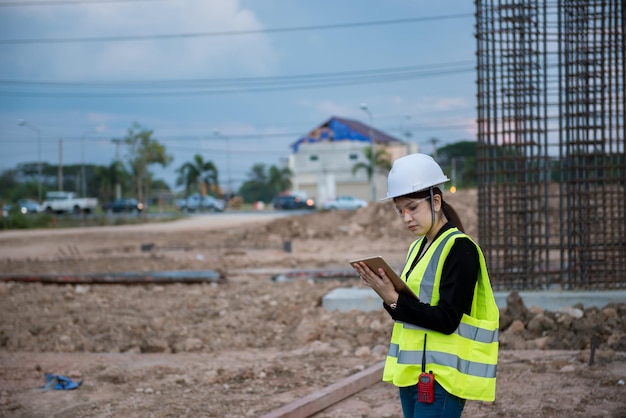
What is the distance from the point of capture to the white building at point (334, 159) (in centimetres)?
8112

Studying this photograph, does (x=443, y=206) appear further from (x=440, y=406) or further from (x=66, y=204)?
(x=66, y=204)

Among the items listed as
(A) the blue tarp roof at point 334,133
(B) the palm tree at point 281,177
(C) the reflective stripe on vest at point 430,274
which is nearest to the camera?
(C) the reflective stripe on vest at point 430,274

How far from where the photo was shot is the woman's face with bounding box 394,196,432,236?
3395 mm

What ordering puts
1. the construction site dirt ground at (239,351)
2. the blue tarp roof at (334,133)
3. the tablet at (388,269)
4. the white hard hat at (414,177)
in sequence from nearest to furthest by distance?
the tablet at (388,269)
the white hard hat at (414,177)
the construction site dirt ground at (239,351)
the blue tarp roof at (334,133)

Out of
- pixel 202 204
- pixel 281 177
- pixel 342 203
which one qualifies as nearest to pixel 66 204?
pixel 202 204

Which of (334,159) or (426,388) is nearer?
(426,388)

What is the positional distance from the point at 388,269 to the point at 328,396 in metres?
3.74

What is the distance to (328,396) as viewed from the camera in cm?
665

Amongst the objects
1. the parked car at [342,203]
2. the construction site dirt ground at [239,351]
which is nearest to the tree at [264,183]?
the parked car at [342,203]

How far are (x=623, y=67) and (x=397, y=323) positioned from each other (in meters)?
8.48

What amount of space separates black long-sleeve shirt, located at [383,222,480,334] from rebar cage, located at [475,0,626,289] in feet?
25.1

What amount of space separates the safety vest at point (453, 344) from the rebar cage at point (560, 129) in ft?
24.8

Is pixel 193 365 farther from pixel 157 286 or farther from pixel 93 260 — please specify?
pixel 93 260

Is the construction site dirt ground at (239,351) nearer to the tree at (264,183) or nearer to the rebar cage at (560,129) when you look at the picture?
the rebar cage at (560,129)
